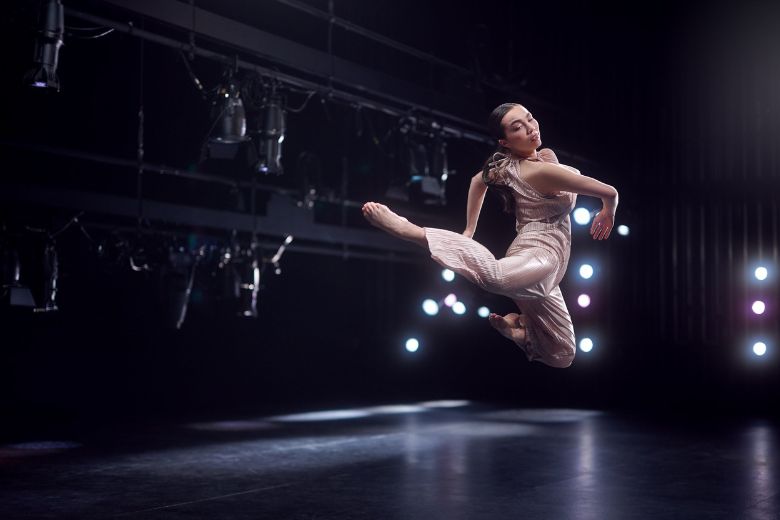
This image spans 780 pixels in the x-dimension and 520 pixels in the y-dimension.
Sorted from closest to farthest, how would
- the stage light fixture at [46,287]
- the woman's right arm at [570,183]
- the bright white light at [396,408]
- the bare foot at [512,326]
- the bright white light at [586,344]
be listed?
the woman's right arm at [570,183] → the bare foot at [512,326] → the stage light fixture at [46,287] → the bright white light at [396,408] → the bright white light at [586,344]

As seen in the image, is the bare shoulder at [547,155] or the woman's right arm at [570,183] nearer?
the woman's right arm at [570,183]

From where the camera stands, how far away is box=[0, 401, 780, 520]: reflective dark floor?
16.6ft

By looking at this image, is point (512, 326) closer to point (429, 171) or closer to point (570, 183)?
point (570, 183)

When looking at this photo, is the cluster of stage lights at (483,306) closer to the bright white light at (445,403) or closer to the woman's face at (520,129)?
the bright white light at (445,403)

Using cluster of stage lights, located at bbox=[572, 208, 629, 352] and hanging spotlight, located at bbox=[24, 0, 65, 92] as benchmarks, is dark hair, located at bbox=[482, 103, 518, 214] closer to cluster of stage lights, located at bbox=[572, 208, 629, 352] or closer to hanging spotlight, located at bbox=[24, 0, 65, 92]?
hanging spotlight, located at bbox=[24, 0, 65, 92]

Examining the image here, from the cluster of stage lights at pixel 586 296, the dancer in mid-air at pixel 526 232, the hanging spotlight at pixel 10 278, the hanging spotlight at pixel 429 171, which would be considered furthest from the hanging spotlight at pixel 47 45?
the cluster of stage lights at pixel 586 296

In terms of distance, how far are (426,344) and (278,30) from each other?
573cm

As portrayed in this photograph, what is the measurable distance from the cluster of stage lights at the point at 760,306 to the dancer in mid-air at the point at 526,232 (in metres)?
7.92

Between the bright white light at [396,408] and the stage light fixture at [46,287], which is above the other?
the stage light fixture at [46,287]

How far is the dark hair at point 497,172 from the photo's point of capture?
282cm

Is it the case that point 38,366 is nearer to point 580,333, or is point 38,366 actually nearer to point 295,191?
point 295,191

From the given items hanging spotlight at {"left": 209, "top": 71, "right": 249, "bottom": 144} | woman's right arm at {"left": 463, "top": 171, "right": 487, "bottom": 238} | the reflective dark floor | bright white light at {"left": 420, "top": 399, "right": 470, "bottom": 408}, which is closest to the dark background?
bright white light at {"left": 420, "top": 399, "right": 470, "bottom": 408}

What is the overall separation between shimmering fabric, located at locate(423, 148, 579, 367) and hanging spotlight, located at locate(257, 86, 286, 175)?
3360 millimetres

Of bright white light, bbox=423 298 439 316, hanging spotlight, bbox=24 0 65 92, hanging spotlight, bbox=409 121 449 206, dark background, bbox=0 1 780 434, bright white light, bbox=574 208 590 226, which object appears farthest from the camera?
bright white light, bbox=423 298 439 316
